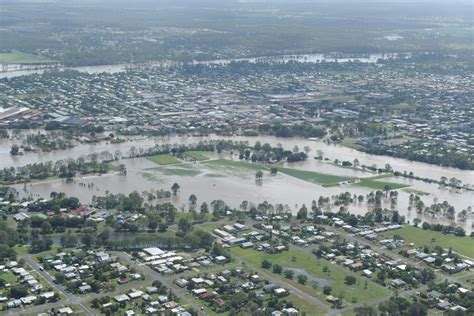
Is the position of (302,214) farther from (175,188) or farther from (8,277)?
(8,277)

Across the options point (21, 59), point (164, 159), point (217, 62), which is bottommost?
point (164, 159)

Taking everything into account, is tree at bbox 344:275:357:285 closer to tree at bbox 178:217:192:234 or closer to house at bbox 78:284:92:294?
tree at bbox 178:217:192:234

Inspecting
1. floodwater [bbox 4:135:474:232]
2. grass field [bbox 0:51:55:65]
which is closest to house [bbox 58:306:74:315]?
floodwater [bbox 4:135:474:232]

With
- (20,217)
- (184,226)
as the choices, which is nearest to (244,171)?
(184,226)

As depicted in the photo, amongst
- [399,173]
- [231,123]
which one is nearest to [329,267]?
[399,173]

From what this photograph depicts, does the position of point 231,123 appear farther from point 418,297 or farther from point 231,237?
point 418,297
